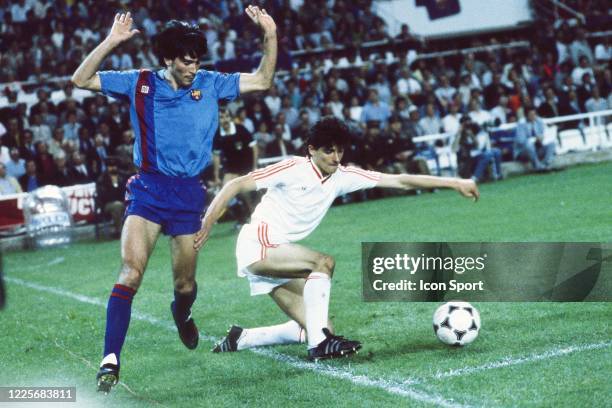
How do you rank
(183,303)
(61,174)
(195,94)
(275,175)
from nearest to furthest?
(195,94) → (275,175) → (183,303) → (61,174)

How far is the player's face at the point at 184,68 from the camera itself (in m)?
6.30

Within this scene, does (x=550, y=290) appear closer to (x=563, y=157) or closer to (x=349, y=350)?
(x=349, y=350)

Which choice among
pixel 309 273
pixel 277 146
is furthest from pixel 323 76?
pixel 309 273

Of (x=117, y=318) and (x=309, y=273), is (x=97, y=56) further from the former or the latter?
(x=309, y=273)

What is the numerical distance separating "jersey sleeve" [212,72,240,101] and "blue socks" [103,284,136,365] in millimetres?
1503

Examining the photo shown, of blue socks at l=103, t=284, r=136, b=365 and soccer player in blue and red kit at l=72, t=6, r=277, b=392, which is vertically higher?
soccer player in blue and red kit at l=72, t=6, r=277, b=392

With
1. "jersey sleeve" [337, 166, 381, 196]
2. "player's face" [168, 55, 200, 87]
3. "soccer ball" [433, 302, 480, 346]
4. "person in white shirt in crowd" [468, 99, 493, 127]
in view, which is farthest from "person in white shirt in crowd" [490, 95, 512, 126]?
"player's face" [168, 55, 200, 87]

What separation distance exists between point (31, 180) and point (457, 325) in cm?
1186

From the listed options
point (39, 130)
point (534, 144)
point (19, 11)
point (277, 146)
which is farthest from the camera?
point (19, 11)

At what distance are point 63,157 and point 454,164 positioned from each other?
7614 mm

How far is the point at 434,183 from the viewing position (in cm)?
667

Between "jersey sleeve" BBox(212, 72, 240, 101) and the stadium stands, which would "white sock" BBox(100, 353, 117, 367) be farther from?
the stadium stands

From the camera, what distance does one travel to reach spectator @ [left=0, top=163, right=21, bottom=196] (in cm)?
1639

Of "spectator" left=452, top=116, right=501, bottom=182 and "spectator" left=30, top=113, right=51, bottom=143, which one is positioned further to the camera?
"spectator" left=452, top=116, right=501, bottom=182
